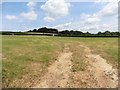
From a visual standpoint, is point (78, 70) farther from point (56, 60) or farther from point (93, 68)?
point (56, 60)

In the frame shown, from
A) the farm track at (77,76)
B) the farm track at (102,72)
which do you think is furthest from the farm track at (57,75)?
the farm track at (102,72)

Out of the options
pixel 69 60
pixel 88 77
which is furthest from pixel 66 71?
pixel 69 60

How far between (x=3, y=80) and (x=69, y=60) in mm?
7409

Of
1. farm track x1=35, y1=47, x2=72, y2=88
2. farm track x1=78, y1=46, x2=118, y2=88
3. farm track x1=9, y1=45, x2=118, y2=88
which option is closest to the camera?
farm track x1=9, y1=45, x2=118, y2=88

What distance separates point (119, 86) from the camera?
16.4 meters

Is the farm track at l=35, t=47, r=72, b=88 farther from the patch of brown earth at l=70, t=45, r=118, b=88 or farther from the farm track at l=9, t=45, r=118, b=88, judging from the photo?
the patch of brown earth at l=70, t=45, r=118, b=88

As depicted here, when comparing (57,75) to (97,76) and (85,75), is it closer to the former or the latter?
(85,75)

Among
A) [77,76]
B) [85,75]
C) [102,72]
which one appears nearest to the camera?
[77,76]

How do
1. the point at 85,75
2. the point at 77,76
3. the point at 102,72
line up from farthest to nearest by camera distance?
the point at 102,72, the point at 85,75, the point at 77,76

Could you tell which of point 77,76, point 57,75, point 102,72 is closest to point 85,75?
point 77,76

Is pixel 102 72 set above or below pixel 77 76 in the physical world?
above

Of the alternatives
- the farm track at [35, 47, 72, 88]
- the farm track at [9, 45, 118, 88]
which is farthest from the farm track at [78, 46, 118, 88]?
the farm track at [35, 47, 72, 88]

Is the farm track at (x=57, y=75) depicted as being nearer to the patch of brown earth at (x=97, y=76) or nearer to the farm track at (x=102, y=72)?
the patch of brown earth at (x=97, y=76)

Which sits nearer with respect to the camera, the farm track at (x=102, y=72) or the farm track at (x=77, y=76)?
the farm track at (x=77, y=76)
